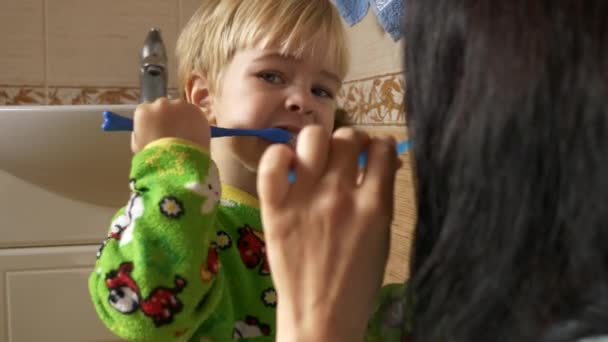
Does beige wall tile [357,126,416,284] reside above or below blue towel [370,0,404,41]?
below

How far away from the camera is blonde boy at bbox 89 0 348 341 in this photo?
0.59 metres

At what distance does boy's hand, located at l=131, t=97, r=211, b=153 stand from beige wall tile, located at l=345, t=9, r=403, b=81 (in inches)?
23.2

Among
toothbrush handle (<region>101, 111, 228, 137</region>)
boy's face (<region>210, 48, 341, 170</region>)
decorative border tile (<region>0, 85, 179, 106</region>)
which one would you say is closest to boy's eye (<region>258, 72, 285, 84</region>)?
boy's face (<region>210, 48, 341, 170</region>)

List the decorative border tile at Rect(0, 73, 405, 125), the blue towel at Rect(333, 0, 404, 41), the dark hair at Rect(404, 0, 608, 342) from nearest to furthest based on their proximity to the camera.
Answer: the dark hair at Rect(404, 0, 608, 342), the blue towel at Rect(333, 0, 404, 41), the decorative border tile at Rect(0, 73, 405, 125)

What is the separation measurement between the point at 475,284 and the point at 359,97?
43.4 inches

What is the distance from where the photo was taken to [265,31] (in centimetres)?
85

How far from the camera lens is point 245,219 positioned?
0.80 meters

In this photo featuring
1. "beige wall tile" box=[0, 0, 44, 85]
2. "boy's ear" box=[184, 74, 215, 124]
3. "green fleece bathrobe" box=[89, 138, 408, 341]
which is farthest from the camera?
"beige wall tile" box=[0, 0, 44, 85]

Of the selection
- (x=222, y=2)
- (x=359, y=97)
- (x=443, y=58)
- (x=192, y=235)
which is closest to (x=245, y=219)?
(x=192, y=235)

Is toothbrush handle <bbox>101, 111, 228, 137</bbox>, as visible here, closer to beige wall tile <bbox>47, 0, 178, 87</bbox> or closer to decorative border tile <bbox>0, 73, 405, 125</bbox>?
decorative border tile <bbox>0, 73, 405, 125</bbox>

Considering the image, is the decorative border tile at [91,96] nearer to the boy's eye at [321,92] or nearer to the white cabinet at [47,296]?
the white cabinet at [47,296]

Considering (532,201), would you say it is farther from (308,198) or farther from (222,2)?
(222,2)

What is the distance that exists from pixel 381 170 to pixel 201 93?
0.55 m

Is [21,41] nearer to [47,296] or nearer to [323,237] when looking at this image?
[47,296]
